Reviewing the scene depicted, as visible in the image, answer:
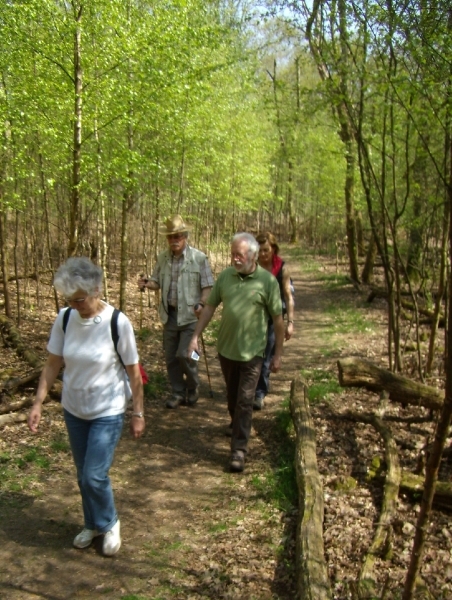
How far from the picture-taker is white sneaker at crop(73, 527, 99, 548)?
142 inches

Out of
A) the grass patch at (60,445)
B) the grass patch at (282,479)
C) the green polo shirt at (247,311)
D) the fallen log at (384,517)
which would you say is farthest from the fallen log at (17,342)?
the fallen log at (384,517)

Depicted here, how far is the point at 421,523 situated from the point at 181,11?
7207 mm

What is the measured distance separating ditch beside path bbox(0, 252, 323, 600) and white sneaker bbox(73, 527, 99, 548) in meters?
0.05

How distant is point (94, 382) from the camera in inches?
131

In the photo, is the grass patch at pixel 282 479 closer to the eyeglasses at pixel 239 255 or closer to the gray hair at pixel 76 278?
the eyeglasses at pixel 239 255

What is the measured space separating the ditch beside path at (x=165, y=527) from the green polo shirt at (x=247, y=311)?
1180 millimetres

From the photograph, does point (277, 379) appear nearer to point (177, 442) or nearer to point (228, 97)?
point (177, 442)

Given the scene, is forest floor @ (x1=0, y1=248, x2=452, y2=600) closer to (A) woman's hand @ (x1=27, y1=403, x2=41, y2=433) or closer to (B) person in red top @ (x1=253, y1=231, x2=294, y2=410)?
(B) person in red top @ (x1=253, y1=231, x2=294, y2=410)

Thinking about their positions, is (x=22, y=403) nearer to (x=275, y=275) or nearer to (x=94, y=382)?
(x=94, y=382)

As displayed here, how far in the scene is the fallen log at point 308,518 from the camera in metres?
3.06

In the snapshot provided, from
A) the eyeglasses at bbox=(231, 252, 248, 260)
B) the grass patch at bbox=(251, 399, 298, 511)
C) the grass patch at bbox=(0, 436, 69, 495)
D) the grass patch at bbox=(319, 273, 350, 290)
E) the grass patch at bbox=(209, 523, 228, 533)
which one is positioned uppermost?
the eyeglasses at bbox=(231, 252, 248, 260)

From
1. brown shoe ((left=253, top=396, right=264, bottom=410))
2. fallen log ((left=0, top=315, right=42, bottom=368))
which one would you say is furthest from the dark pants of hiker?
fallen log ((left=0, top=315, right=42, bottom=368))

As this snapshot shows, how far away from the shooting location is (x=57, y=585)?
3250 millimetres

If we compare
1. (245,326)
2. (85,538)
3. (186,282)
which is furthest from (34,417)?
(186,282)
